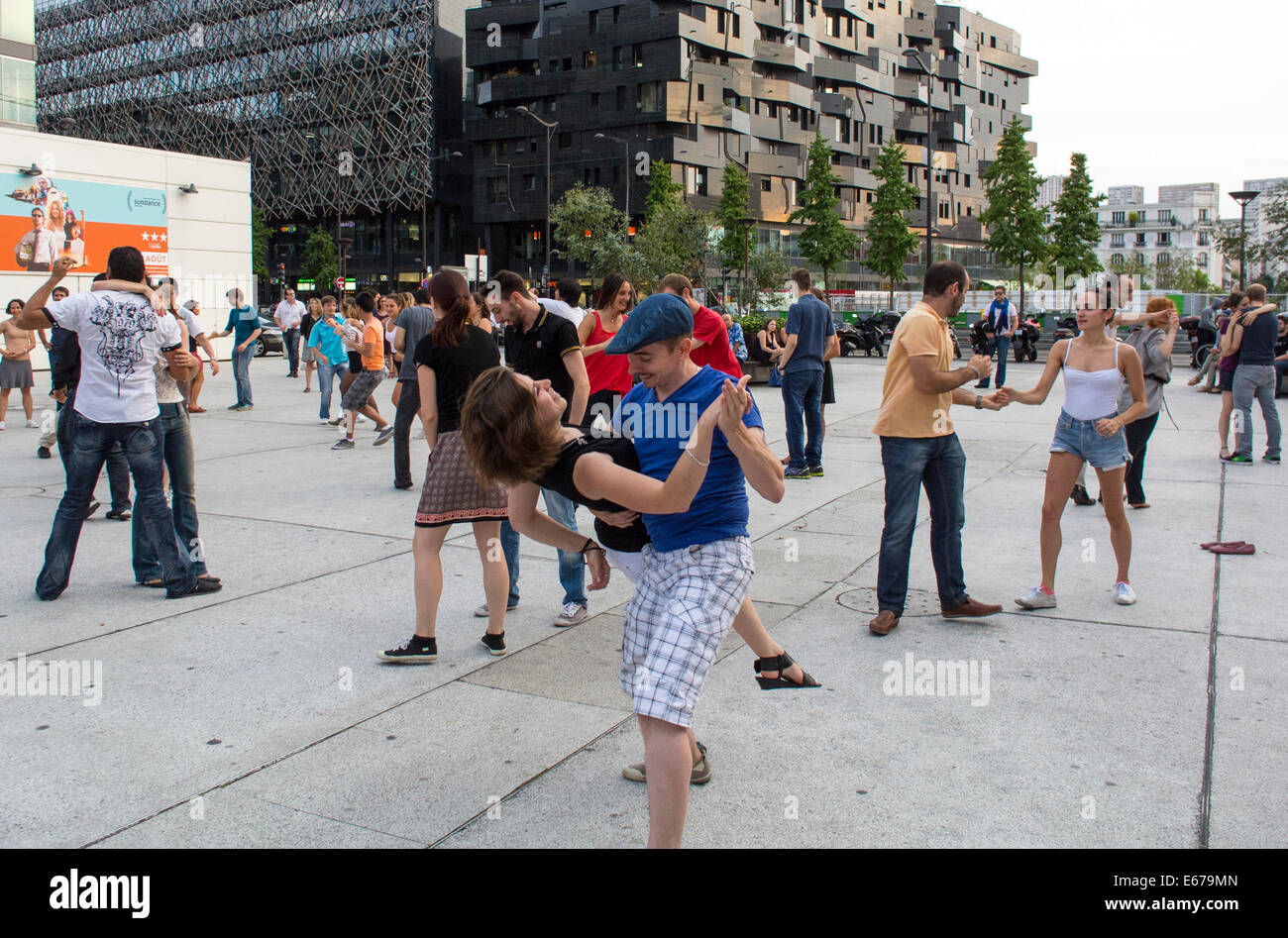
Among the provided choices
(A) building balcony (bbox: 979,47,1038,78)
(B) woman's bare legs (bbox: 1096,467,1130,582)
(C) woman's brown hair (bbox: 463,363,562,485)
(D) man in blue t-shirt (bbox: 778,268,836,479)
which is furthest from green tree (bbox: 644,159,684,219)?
(C) woman's brown hair (bbox: 463,363,562,485)

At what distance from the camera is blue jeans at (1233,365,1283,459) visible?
1082cm

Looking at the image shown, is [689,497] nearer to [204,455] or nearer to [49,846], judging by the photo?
[49,846]

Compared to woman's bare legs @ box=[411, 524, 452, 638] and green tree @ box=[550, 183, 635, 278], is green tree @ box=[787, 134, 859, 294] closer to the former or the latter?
green tree @ box=[550, 183, 635, 278]

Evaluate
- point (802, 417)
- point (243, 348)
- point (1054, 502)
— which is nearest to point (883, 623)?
point (1054, 502)

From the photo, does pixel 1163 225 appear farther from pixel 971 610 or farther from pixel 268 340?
pixel 971 610

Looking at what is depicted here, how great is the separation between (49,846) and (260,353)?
32.3 m

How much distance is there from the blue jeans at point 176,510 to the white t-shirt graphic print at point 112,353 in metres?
0.32

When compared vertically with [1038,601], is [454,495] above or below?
above

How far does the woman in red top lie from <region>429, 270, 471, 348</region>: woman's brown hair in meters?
0.73

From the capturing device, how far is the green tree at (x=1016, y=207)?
4506cm

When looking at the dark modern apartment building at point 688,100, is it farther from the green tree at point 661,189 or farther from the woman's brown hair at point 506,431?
the woman's brown hair at point 506,431

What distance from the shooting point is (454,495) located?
199 inches

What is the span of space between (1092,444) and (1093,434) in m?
0.05
